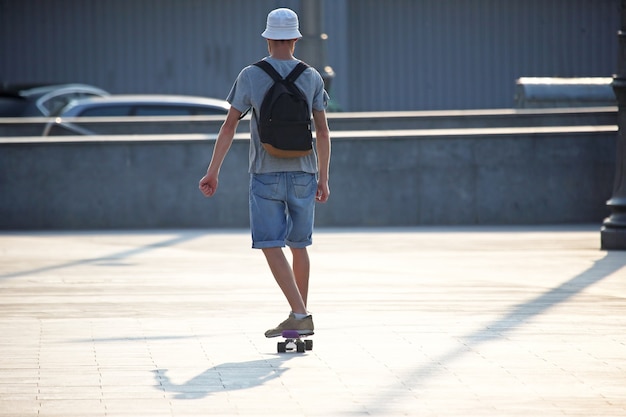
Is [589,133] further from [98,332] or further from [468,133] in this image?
[98,332]

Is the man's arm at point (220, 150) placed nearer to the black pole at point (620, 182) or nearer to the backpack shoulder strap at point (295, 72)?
the backpack shoulder strap at point (295, 72)

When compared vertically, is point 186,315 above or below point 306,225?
below

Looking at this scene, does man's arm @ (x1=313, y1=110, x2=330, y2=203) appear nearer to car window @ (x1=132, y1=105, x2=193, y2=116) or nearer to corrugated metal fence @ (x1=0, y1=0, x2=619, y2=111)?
car window @ (x1=132, y1=105, x2=193, y2=116)

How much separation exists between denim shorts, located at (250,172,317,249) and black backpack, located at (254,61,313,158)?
5.9 inches

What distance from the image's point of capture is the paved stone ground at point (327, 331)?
5.54 m

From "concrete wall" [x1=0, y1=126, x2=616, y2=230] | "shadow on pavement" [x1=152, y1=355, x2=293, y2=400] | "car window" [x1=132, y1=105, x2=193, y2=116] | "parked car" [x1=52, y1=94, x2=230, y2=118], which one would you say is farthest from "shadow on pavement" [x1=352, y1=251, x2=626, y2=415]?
"car window" [x1=132, y1=105, x2=193, y2=116]

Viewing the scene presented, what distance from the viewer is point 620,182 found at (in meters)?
11.6

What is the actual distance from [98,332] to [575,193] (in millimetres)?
7899

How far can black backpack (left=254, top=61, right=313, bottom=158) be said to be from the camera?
21.3ft

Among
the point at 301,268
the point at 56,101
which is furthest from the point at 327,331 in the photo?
the point at 56,101

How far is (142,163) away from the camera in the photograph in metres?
14.0

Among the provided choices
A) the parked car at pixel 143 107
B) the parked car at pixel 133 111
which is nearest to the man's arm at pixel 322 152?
the parked car at pixel 133 111

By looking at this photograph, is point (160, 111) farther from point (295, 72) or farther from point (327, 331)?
point (295, 72)

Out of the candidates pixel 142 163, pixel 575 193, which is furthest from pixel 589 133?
pixel 142 163
